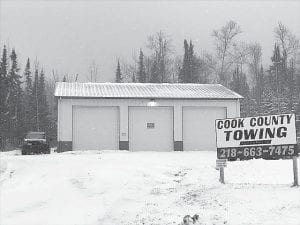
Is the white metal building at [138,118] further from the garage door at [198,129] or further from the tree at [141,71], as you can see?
the tree at [141,71]

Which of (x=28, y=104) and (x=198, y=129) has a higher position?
(x=28, y=104)

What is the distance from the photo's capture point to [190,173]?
16359 millimetres

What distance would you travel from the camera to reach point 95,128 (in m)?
29.2

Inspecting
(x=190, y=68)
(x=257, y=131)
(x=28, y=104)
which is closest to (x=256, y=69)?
(x=190, y=68)

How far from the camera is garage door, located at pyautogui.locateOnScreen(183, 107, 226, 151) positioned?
1190 inches

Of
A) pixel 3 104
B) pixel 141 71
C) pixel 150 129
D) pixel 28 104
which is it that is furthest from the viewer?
pixel 141 71

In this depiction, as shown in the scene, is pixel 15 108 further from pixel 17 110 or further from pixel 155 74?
pixel 155 74

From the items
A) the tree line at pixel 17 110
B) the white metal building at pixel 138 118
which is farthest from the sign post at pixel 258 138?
the tree line at pixel 17 110

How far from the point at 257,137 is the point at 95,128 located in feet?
58.5

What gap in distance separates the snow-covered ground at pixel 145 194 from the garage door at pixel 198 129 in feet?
35.6

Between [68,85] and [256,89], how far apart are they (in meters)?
51.7

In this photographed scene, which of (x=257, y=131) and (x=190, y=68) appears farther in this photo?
(x=190, y=68)

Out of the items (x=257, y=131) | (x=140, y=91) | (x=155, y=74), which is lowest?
(x=257, y=131)

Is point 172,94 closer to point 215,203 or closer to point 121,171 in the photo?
point 121,171
